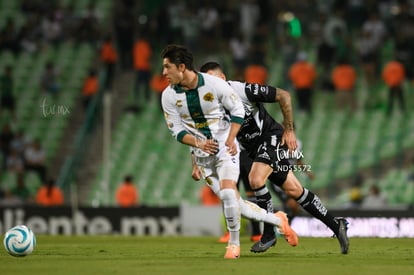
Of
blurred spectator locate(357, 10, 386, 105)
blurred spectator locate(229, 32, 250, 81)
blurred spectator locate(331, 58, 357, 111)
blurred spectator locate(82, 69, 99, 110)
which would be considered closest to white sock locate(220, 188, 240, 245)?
blurred spectator locate(331, 58, 357, 111)

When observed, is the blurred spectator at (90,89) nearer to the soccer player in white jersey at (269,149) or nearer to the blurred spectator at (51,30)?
the blurred spectator at (51,30)

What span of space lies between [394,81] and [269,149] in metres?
→ 13.1

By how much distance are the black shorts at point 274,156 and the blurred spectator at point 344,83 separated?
13.6m

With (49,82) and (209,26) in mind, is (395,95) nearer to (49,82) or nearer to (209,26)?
(209,26)

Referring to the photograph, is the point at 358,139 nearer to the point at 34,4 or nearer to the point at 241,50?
the point at 241,50

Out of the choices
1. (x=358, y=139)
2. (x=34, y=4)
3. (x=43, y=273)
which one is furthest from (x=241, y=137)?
(x=34, y=4)

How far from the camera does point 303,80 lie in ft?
86.1

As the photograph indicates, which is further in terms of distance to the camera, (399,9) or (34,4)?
(34,4)

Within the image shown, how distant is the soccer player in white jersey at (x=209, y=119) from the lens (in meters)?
11.5

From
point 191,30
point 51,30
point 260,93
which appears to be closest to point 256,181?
point 260,93

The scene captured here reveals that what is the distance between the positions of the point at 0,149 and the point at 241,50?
262 inches

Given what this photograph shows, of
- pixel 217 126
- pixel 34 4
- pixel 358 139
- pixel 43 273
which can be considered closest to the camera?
pixel 43 273

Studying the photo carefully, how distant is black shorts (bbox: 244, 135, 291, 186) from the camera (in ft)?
43.0

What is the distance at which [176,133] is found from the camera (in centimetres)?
A: 1177
